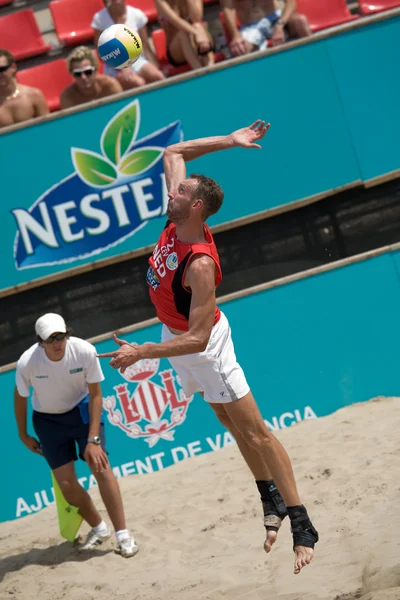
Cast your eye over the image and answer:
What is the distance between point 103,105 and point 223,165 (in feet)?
3.72

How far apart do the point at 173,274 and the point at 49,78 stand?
4.85 metres

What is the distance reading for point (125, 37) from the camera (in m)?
5.38

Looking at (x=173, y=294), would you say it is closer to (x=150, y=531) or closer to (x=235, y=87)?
Result: (x=150, y=531)

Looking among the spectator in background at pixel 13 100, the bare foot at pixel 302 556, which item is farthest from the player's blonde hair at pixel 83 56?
the bare foot at pixel 302 556

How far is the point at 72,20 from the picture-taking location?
347 inches

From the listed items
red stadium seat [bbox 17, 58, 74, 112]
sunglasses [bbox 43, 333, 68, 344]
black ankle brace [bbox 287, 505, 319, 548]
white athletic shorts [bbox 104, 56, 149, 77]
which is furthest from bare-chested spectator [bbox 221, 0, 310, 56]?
black ankle brace [bbox 287, 505, 319, 548]

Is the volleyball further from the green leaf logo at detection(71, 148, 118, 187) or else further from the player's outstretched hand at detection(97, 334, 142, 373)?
the player's outstretched hand at detection(97, 334, 142, 373)

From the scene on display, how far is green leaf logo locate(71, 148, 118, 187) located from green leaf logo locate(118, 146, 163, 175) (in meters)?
0.10

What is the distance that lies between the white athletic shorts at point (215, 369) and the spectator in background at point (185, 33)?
13.3 feet

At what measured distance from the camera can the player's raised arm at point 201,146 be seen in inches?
186

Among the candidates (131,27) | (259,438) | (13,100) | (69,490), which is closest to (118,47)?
(13,100)

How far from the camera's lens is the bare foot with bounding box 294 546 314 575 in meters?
4.43

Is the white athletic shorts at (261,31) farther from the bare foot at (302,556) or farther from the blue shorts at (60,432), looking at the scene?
the bare foot at (302,556)

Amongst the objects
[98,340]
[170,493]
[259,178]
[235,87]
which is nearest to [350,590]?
[170,493]
